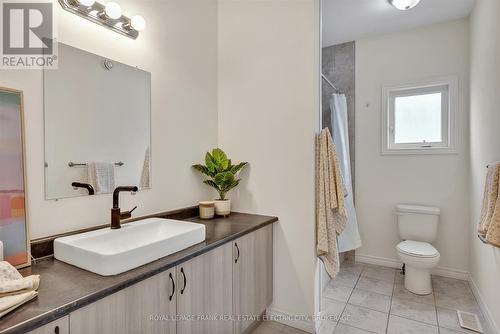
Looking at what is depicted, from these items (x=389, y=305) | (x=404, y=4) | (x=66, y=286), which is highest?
(x=404, y=4)

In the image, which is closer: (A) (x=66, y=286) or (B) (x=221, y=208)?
(A) (x=66, y=286)

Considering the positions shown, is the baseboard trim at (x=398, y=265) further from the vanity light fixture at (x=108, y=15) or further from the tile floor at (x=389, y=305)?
the vanity light fixture at (x=108, y=15)

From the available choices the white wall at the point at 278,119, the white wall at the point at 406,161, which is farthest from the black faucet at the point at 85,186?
the white wall at the point at 406,161

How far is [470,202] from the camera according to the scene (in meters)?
2.68

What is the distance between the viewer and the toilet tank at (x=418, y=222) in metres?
2.78

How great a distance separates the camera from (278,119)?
209 cm

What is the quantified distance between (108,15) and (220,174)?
119 cm

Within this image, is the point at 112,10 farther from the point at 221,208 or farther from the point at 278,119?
the point at 221,208

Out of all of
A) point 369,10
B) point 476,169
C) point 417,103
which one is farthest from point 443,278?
point 369,10

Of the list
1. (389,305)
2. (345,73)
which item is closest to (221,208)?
(389,305)

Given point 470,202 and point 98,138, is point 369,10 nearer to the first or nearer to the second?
point 470,202

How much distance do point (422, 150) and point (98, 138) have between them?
3.07 m

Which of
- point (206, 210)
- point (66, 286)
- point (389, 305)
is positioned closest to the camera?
point (66, 286)
